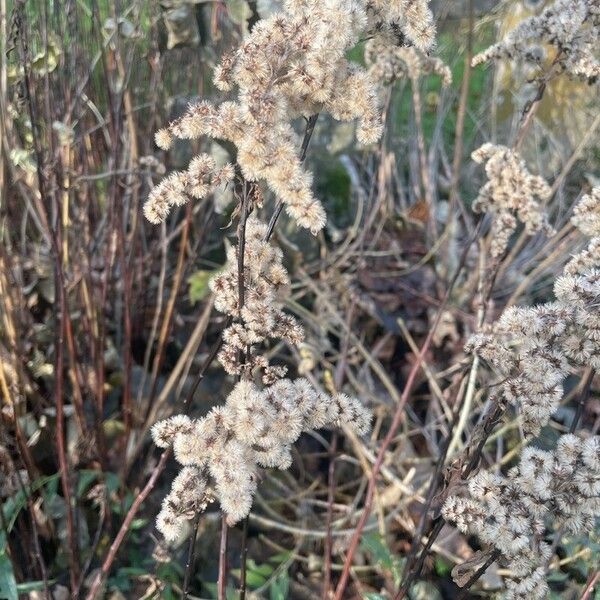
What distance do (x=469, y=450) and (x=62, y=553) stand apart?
114cm

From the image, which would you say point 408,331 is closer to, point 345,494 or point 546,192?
point 345,494

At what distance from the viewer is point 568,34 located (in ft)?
4.65

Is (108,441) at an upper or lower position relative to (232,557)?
upper

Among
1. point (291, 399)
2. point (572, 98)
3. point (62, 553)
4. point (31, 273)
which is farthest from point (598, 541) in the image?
point (572, 98)

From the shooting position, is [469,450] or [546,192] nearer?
[469,450]

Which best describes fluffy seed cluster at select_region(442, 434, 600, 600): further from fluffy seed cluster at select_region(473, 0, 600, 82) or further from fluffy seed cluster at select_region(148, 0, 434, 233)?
fluffy seed cluster at select_region(473, 0, 600, 82)

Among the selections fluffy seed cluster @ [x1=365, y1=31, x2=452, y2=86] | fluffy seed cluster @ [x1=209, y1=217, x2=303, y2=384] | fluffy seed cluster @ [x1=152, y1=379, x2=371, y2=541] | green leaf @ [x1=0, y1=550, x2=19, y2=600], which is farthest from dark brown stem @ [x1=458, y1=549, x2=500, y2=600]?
fluffy seed cluster @ [x1=365, y1=31, x2=452, y2=86]

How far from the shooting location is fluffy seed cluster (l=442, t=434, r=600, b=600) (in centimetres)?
98

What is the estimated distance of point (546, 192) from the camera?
1574 mm

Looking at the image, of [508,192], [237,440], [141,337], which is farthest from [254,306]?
[141,337]

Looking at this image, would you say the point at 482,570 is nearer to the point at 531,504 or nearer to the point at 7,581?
the point at 531,504

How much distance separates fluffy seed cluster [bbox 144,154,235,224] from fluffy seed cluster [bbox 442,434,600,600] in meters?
0.56

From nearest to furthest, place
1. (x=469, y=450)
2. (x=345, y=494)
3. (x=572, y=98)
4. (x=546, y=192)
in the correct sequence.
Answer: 1. (x=469, y=450)
2. (x=546, y=192)
3. (x=345, y=494)
4. (x=572, y=98)

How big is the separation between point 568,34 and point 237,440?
105 cm
